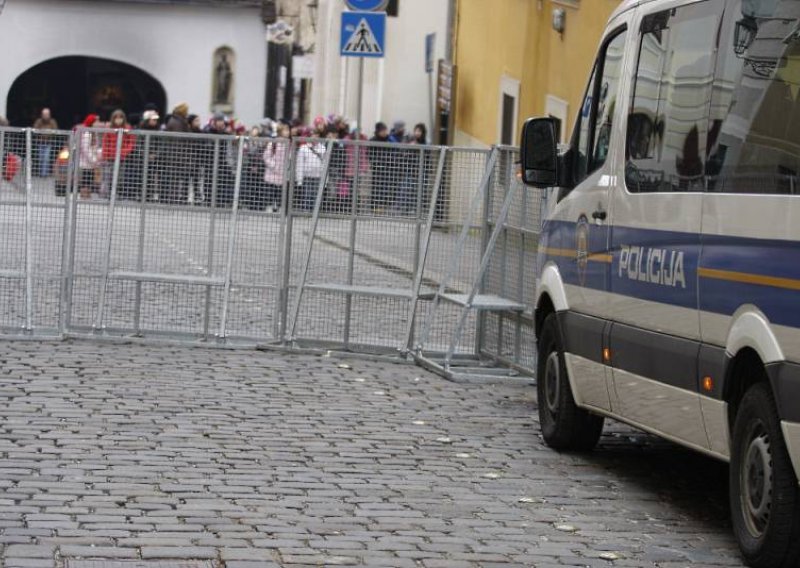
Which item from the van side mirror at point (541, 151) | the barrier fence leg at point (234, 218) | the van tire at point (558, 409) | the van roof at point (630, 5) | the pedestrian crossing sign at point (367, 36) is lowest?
the van tire at point (558, 409)

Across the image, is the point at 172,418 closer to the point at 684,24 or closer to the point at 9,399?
the point at 9,399

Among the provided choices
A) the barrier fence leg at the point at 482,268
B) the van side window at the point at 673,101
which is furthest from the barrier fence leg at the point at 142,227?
the van side window at the point at 673,101

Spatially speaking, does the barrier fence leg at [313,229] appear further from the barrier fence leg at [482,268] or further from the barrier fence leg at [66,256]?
the barrier fence leg at [66,256]

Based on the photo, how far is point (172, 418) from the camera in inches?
417

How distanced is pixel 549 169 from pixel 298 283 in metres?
5.09

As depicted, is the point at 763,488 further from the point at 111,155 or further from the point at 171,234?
the point at 111,155

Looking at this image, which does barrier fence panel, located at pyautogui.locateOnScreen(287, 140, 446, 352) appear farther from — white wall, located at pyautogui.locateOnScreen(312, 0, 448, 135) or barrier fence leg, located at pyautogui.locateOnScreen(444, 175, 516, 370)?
white wall, located at pyautogui.locateOnScreen(312, 0, 448, 135)

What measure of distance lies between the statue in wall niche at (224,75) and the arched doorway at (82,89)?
122 inches

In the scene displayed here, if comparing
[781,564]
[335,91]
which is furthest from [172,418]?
[335,91]

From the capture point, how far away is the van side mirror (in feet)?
32.8

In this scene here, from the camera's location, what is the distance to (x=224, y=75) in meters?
54.0

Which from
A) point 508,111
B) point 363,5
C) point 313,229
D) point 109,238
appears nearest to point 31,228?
point 109,238

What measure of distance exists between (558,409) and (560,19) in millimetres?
14892

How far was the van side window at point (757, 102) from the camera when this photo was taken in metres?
6.96
